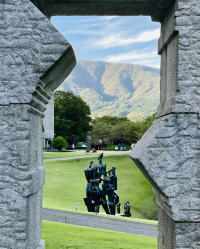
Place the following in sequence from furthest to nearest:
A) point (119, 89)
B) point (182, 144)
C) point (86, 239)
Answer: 1. point (119, 89)
2. point (86, 239)
3. point (182, 144)

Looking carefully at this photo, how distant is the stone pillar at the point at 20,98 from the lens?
10.1 ft

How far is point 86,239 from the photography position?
5.73m

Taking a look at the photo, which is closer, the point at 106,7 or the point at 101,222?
the point at 106,7

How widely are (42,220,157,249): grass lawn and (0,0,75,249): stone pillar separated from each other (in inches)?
93.1

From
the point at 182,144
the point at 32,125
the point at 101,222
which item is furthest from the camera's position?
the point at 101,222

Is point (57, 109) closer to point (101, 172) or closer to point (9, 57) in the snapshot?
point (101, 172)

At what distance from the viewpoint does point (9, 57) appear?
3.17 metres

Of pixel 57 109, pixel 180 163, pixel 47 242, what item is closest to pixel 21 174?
pixel 180 163

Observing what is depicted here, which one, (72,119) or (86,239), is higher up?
(72,119)

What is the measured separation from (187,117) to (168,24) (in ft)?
4.79

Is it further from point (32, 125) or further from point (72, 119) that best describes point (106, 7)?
point (72, 119)

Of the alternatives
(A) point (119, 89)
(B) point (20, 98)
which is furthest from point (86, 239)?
(A) point (119, 89)

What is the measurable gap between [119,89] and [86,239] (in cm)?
17361

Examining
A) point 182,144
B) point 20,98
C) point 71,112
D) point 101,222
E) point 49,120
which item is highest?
point 71,112
